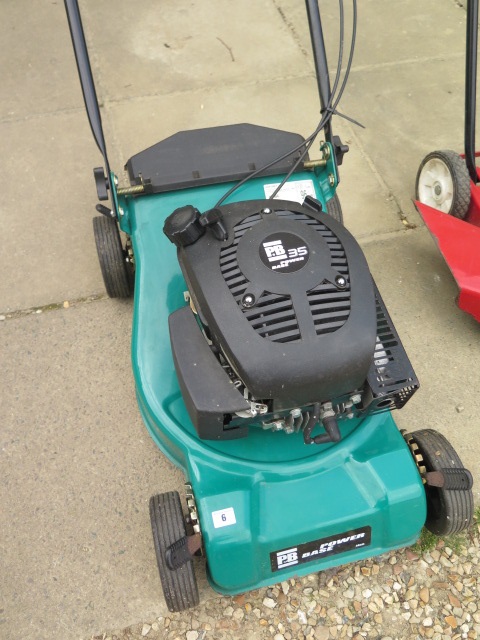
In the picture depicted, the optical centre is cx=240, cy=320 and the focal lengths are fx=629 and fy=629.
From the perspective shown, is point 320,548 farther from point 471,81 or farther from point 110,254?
point 471,81

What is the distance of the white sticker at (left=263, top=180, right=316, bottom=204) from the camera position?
1760 mm

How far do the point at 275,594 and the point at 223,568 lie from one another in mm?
292

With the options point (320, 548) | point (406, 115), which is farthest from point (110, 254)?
point (406, 115)

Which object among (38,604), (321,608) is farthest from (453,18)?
(38,604)

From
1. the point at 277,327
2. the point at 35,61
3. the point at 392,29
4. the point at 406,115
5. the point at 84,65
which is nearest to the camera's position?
the point at 277,327

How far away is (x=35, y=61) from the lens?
293cm

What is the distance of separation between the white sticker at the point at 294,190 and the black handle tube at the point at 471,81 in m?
0.59

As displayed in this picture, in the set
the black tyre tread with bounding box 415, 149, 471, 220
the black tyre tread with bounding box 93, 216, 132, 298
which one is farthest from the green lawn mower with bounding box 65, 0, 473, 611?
the black tyre tread with bounding box 415, 149, 471, 220

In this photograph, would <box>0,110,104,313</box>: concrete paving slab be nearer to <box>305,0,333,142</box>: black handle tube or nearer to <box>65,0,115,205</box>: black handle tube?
<box>65,0,115,205</box>: black handle tube

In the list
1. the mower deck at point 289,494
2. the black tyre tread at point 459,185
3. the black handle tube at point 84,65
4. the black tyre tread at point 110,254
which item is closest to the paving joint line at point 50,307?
the black tyre tread at point 110,254

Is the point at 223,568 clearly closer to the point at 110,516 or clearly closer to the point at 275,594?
the point at 275,594

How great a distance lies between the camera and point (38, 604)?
1532 mm

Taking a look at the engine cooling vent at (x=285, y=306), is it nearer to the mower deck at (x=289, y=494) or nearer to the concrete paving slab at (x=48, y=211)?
the mower deck at (x=289, y=494)

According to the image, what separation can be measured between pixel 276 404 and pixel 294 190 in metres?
0.79
